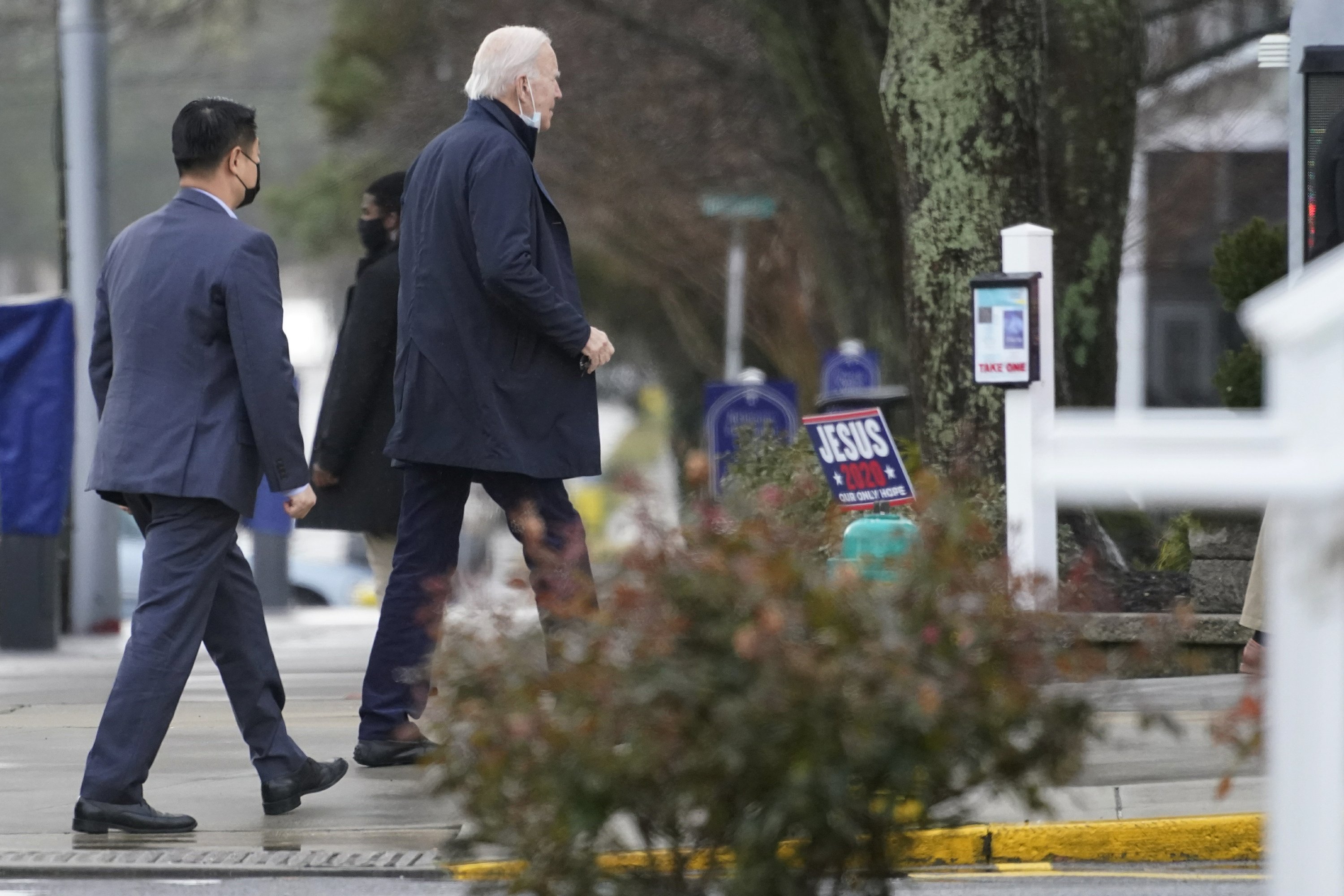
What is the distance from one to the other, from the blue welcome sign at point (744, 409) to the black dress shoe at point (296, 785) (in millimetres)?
8933

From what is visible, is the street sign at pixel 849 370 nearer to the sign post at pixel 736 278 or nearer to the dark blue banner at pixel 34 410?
the sign post at pixel 736 278

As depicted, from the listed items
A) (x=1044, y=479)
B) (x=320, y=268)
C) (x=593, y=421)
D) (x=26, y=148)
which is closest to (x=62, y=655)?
(x=593, y=421)

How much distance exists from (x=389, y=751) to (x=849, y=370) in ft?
38.8

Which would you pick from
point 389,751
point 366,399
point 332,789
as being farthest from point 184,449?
point 366,399

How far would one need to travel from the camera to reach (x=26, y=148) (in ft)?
179

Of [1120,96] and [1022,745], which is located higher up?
[1120,96]

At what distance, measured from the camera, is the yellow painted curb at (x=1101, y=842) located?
17.9 ft

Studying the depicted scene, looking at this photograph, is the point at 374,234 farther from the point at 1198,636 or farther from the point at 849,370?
the point at 849,370

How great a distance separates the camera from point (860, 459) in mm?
7672

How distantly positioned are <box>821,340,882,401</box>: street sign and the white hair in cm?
1101

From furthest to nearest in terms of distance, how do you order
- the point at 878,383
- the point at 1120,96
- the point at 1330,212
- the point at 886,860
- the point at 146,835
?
the point at 878,383 → the point at 1120,96 → the point at 1330,212 → the point at 146,835 → the point at 886,860

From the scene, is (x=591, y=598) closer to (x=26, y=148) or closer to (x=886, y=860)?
(x=886, y=860)

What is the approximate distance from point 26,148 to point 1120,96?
153 feet

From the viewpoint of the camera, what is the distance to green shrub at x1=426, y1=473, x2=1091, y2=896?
Result: 313 centimetres
